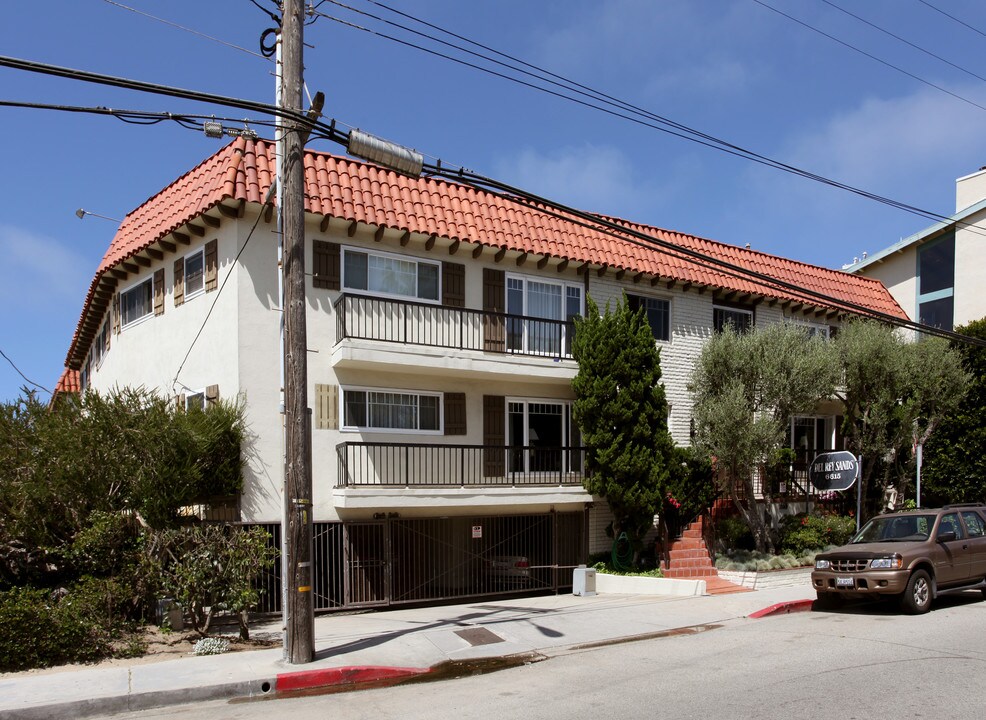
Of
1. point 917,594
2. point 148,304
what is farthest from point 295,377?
point 917,594

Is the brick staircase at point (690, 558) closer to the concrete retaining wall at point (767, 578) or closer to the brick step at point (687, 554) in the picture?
the brick step at point (687, 554)

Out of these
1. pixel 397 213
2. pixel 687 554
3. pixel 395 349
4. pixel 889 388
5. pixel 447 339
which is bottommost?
pixel 687 554

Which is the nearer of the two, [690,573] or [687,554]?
[690,573]

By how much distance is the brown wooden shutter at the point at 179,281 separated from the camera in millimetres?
16797

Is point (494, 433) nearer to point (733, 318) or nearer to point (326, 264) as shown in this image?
point (326, 264)

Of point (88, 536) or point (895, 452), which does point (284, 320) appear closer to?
point (88, 536)

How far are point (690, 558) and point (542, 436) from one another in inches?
162

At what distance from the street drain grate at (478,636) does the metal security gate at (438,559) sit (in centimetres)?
318

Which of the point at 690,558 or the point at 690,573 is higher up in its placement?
the point at 690,558

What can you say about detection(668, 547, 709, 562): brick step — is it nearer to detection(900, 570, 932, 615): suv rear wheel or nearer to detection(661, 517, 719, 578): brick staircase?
detection(661, 517, 719, 578): brick staircase

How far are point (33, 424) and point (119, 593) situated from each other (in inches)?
139

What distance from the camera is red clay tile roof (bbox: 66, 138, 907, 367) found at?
50.4ft

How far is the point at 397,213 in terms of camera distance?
16453 millimetres

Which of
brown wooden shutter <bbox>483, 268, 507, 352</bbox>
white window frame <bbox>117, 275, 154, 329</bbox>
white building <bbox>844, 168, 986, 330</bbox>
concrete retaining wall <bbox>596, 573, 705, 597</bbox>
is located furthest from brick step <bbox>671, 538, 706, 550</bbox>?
white building <bbox>844, 168, 986, 330</bbox>
